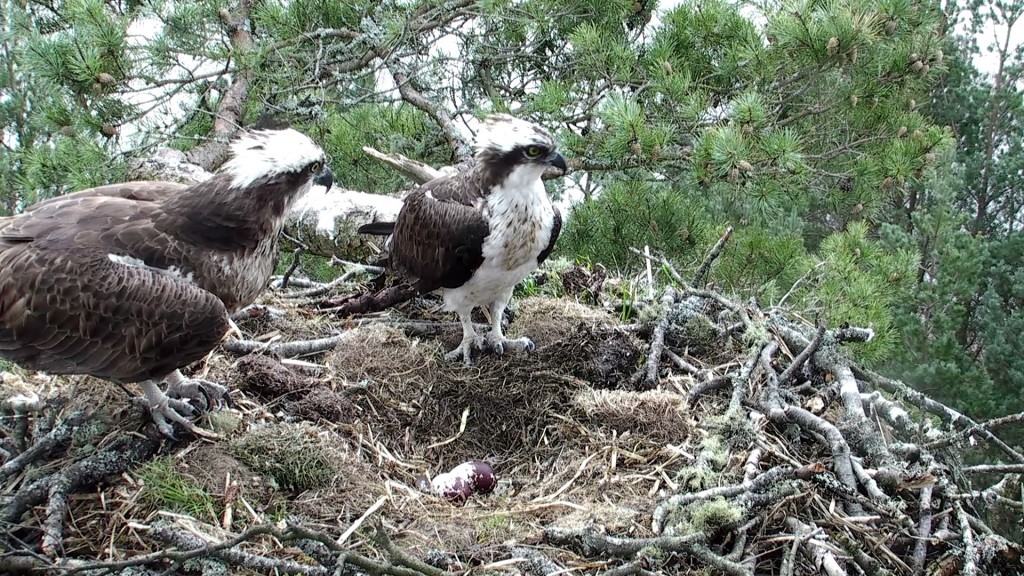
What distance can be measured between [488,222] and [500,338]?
2.33ft

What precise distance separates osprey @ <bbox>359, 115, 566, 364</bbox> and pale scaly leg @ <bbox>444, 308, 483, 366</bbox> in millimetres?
10

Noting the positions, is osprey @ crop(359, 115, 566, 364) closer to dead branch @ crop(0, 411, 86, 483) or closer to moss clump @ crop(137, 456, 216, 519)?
moss clump @ crop(137, 456, 216, 519)

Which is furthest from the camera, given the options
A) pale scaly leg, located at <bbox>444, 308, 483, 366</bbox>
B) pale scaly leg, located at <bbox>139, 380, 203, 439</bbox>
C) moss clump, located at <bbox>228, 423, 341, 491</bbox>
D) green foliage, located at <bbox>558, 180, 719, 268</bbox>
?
green foliage, located at <bbox>558, 180, 719, 268</bbox>

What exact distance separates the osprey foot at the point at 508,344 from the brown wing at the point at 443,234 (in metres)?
0.43

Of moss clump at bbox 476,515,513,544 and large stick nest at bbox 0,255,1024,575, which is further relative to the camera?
moss clump at bbox 476,515,513,544

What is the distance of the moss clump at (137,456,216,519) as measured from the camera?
2.78 metres

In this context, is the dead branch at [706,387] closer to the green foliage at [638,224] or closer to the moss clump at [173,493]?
the moss clump at [173,493]

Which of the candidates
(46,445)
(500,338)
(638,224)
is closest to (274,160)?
(46,445)

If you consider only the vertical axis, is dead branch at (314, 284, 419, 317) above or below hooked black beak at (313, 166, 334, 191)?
below

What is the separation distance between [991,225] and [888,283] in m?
10.9

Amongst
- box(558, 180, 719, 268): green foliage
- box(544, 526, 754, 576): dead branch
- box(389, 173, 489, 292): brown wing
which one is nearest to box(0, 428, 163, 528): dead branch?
box(389, 173, 489, 292): brown wing

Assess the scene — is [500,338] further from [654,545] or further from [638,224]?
[638,224]

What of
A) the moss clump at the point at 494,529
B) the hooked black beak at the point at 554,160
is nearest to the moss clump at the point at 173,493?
the moss clump at the point at 494,529

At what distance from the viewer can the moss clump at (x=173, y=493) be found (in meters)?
2.78
